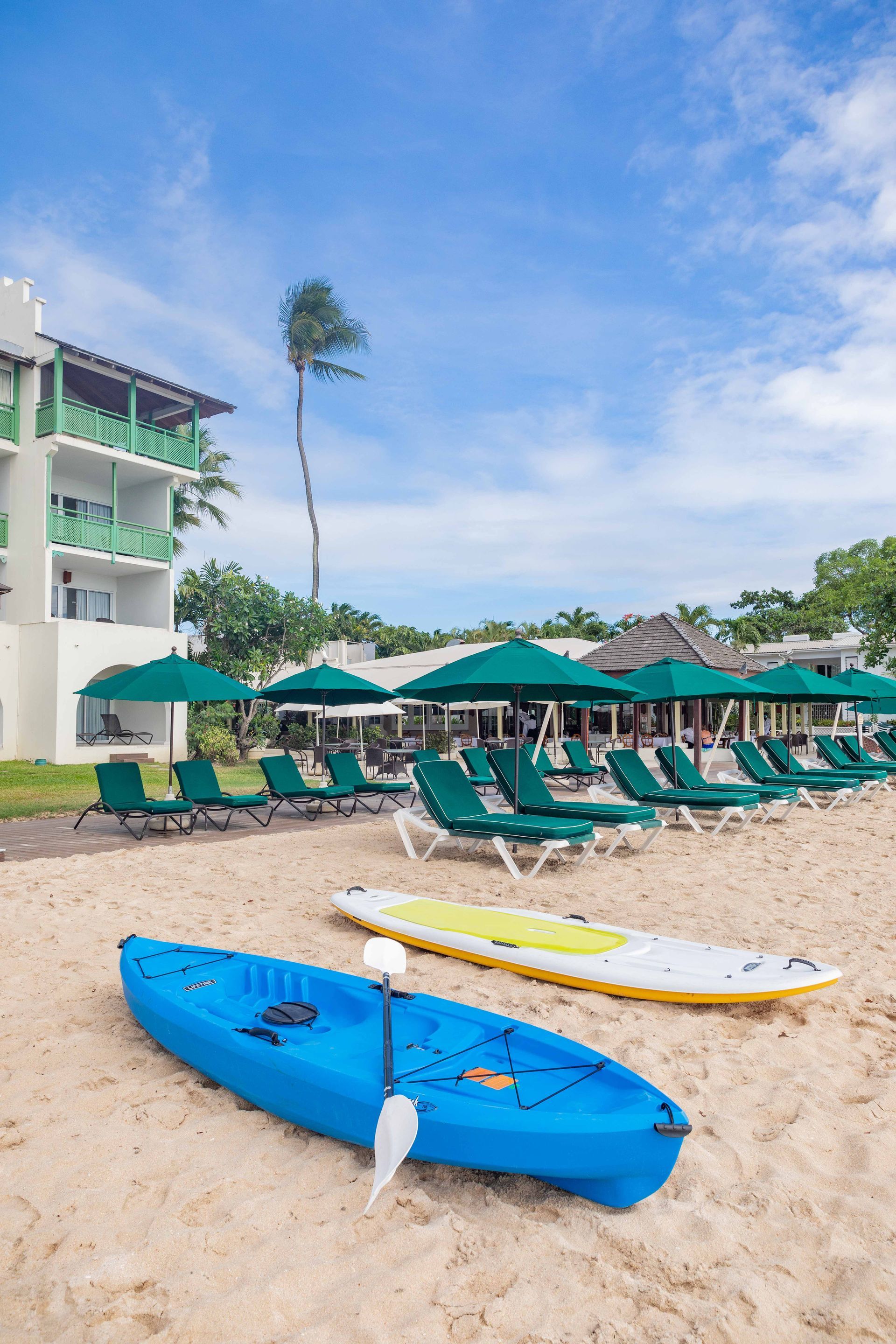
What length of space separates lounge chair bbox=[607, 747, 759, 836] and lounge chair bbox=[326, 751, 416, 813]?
120 inches

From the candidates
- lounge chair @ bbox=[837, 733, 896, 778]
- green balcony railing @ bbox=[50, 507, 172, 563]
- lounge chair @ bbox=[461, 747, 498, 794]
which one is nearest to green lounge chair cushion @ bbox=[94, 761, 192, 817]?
lounge chair @ bbox=[461, 747, 498, 794]

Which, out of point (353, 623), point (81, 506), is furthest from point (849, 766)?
point (353, 623)

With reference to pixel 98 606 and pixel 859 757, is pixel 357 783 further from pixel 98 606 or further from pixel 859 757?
pixel 98 606

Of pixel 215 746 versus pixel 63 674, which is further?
pixel 215 746

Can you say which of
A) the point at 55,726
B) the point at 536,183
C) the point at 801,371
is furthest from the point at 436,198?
the point at 55,726

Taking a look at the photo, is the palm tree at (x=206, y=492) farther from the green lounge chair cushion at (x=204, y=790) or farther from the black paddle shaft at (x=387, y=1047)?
the black paddle shaft at (x=387, y=1047)

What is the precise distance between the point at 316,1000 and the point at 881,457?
82.4ft

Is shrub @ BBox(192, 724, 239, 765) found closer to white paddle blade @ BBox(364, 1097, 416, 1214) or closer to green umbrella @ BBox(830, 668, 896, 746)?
green umbrella @ BBox(830, 668, 896, 746)

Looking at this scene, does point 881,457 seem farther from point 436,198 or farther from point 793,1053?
point 793,1053

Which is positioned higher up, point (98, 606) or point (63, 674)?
point (98, 606)

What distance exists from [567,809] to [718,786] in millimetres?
3794

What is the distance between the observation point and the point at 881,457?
23.4m

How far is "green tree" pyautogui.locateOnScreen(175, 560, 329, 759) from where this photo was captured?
23.4m

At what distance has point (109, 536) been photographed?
817 inches
